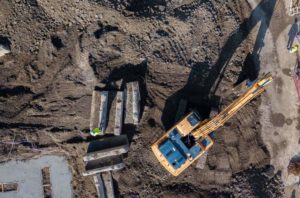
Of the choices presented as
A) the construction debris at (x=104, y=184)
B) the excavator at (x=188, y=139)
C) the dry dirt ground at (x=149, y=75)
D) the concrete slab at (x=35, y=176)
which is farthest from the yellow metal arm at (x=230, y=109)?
the concrete slab at (x=35, y=176)

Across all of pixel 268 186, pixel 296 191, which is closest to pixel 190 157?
pixel 268 186

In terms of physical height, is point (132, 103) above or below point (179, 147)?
above

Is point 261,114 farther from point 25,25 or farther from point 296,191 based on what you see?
point 25,25

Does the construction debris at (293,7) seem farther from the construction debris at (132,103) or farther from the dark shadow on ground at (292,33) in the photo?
the construction debris at (132,103)

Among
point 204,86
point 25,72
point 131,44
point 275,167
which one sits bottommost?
point 275,167

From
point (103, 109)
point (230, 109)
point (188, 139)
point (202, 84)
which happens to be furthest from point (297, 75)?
point (103, 109)

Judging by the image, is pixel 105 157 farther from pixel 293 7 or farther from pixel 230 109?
pixel 293 7
